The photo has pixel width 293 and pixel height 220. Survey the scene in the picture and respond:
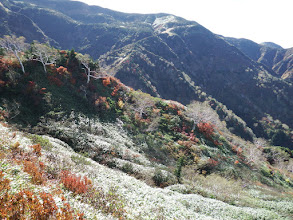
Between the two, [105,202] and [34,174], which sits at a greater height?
[34,174]

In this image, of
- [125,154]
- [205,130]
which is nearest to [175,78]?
[205,130]

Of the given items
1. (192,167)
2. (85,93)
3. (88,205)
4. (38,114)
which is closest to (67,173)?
(88,205)

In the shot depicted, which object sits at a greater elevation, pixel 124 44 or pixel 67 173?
pixel 124 44

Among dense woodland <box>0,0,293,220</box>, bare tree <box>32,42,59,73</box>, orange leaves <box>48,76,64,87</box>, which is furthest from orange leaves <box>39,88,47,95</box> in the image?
bare tree <box>32,42,59,73</box>

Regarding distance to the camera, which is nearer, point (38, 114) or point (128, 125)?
point (38, 114)

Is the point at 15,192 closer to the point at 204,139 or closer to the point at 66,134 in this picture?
the point at 66,134

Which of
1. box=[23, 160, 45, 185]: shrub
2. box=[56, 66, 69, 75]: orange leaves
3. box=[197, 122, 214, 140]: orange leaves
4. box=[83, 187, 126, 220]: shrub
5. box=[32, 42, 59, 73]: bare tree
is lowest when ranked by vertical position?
box=[197, 122, 214, 140]: orange leaves

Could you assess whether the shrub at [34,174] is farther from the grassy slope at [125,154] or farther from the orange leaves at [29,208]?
the orange leaves at [29,208]

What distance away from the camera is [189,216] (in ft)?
35.2

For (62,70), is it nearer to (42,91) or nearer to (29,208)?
(42,91)

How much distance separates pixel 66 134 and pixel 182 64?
641 ft

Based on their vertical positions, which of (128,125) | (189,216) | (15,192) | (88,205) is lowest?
(128,125)

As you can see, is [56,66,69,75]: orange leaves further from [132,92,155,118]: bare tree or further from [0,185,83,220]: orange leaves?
[0,185,83,220]: orange leaves

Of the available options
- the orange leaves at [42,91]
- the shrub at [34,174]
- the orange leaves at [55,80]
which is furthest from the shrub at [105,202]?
the orange leaves at [55,80]
